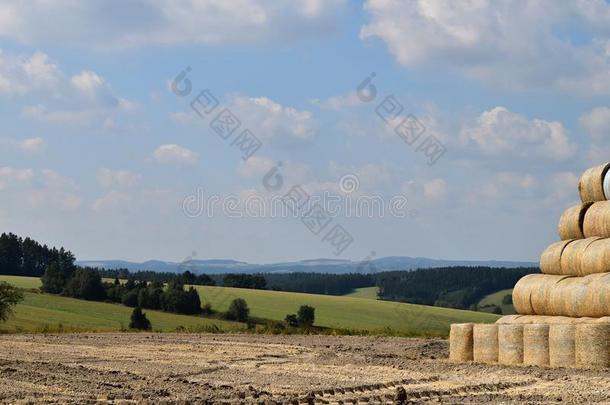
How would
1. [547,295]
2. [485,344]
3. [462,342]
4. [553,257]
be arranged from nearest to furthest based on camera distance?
1. [485,344]
2. [547,295]
3. [462,342]
4. [553,257]

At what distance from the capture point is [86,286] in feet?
243

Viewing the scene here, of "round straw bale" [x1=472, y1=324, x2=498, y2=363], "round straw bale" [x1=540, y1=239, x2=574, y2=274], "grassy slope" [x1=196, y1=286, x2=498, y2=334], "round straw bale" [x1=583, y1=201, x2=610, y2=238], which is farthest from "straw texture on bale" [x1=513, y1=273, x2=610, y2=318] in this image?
"grassy slope" [x1=196, y1=286, x2=498, y2=334]

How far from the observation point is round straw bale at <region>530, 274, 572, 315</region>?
23.8 meters

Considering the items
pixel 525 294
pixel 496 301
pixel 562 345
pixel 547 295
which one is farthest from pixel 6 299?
pixel 496 301

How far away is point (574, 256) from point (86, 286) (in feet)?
181

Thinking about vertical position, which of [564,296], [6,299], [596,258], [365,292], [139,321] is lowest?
[139,321]

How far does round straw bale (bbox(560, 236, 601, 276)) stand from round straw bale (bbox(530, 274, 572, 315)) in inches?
9.4

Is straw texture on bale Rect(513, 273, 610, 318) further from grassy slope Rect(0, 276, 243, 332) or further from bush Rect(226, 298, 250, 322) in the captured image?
bush Rect(226, 298, 250, 322)

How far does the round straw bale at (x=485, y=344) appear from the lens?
23.4 m

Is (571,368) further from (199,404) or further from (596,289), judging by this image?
(199,404)

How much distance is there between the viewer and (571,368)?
21.1 meters

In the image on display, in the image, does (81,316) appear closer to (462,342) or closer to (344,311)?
(344,311)

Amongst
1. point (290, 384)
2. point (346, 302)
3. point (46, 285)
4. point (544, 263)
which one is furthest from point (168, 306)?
point (290, 384)

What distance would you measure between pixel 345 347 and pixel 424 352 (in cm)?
307
